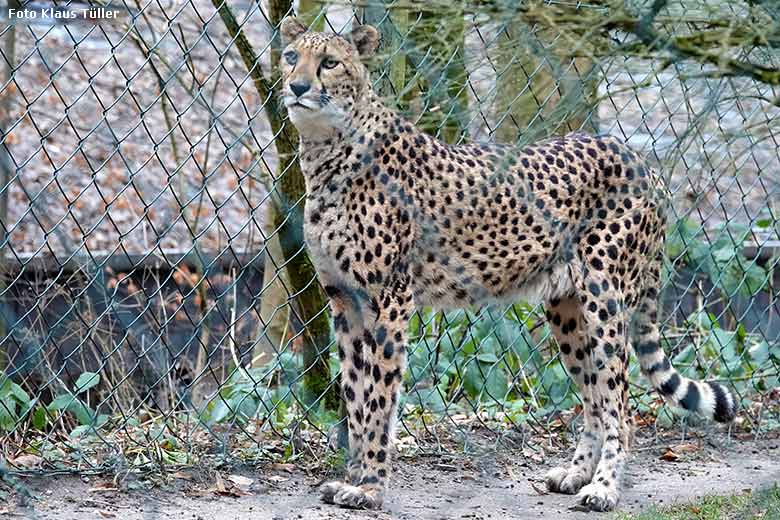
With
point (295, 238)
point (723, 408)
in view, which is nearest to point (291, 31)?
point (295, 238)

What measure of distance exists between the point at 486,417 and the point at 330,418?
2.84 feet

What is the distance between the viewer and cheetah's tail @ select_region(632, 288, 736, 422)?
15.2 ft

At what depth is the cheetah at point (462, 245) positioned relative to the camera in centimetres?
412

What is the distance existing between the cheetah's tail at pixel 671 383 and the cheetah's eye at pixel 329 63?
1.64 m

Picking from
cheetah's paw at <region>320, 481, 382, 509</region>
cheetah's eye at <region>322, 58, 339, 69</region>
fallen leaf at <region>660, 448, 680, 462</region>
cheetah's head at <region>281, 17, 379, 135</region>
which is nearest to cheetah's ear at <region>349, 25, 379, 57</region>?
cheetah's head at <region>281, 17, 379, 135</region>

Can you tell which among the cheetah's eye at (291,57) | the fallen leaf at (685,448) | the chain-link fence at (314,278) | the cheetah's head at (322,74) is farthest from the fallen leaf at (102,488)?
the fallen leaf at (685,448)

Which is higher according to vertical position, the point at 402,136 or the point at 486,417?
the point at 402,136

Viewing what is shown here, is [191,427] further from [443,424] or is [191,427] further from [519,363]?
[519,363]

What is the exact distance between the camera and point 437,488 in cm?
448

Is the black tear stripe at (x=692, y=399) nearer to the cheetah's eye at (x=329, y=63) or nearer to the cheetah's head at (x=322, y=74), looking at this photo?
the cheetah's head at (x=322, y=74)

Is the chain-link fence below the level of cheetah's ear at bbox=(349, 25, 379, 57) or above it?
below

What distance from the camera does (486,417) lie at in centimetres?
526

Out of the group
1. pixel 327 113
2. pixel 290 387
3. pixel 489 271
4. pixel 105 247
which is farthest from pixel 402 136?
pixel 105 247

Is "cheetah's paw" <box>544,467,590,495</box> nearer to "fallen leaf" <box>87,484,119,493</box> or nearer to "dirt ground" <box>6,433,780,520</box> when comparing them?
"dirt ground" <box>6,433,780,520</box>
